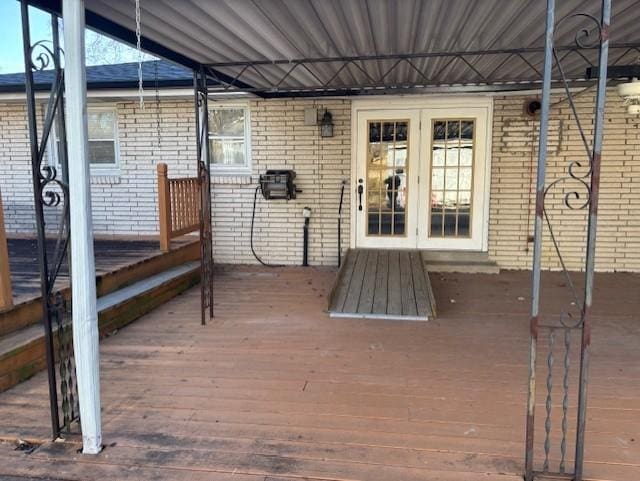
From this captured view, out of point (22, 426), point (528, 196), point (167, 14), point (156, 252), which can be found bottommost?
point (22, 426)

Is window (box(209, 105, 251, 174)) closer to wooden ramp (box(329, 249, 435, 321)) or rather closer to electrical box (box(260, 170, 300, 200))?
electrical box (box(260, 170, 300, 200))

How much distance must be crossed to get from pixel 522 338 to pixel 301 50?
3.37 m

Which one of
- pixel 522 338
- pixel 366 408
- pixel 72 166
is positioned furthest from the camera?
pixel 522 338

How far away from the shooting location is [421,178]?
268 inches

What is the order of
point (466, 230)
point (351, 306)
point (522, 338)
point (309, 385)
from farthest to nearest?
point (466, 230) < point (351, 306) < point (522, 338) < point (309, 385)

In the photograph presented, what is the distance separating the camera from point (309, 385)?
3277mm

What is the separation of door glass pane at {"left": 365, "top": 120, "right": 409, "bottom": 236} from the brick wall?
51.2 inches

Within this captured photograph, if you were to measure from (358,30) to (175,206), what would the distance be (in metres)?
3.38

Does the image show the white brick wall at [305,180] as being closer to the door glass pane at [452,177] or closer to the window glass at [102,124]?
the window glass at [102,124]

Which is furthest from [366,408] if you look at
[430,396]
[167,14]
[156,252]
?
[156,252]

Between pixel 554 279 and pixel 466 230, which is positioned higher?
pixel 466 230

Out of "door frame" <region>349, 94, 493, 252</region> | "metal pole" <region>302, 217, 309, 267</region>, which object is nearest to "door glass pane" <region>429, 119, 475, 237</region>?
"door frame" <region>349, 94, 493, 252</region>

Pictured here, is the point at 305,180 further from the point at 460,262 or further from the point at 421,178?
the point at 460,262

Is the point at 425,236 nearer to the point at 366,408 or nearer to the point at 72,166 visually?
the point at 366,408
